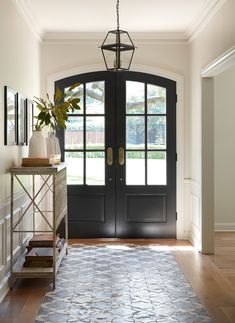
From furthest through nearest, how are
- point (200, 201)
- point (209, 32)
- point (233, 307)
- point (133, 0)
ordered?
point (200, 201)
point (209, 32)
point (133, 0)
point (233, 307)

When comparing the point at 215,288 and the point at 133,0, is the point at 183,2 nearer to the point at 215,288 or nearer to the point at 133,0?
the point at 133,0

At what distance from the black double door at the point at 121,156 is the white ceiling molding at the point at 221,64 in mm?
1269

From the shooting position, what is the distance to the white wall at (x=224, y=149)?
764 cm

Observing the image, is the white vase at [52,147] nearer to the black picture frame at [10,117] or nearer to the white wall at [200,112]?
the black picture frame at [10,117]

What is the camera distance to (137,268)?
17.8 feet

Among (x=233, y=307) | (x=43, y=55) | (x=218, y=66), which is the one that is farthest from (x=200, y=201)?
(x=43, y=55)

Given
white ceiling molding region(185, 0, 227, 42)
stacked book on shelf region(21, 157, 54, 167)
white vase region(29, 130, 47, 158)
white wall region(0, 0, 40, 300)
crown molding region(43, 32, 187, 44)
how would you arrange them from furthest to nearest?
crown molding region(43, 32, 187, 44) < white ceiling molding region(185, 0, 227, 42) < white vase region(29, 130, 47, 158) < stacked book on shelf region(21, 157, 54, 167) < white wall region(0, 0, 40, 300)

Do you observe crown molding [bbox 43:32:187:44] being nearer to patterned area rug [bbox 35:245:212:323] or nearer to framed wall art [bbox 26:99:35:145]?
framed wall art [bbox 26:99:35:145]

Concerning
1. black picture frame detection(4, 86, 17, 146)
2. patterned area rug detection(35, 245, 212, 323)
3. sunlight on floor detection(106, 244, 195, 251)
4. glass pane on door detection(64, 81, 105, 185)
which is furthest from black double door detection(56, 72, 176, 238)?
black picture frame detection(4, 86, 17, 146)

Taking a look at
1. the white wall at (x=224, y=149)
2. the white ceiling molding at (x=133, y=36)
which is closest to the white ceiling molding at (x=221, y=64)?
the white ceiling molding at (x=133, y=36)

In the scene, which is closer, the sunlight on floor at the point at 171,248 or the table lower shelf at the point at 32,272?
the table lower shelf at the point at 32,272

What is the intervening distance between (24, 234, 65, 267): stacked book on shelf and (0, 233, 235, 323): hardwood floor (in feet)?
0.67

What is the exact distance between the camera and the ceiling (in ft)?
17.5

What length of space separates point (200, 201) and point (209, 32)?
80.5 inches
